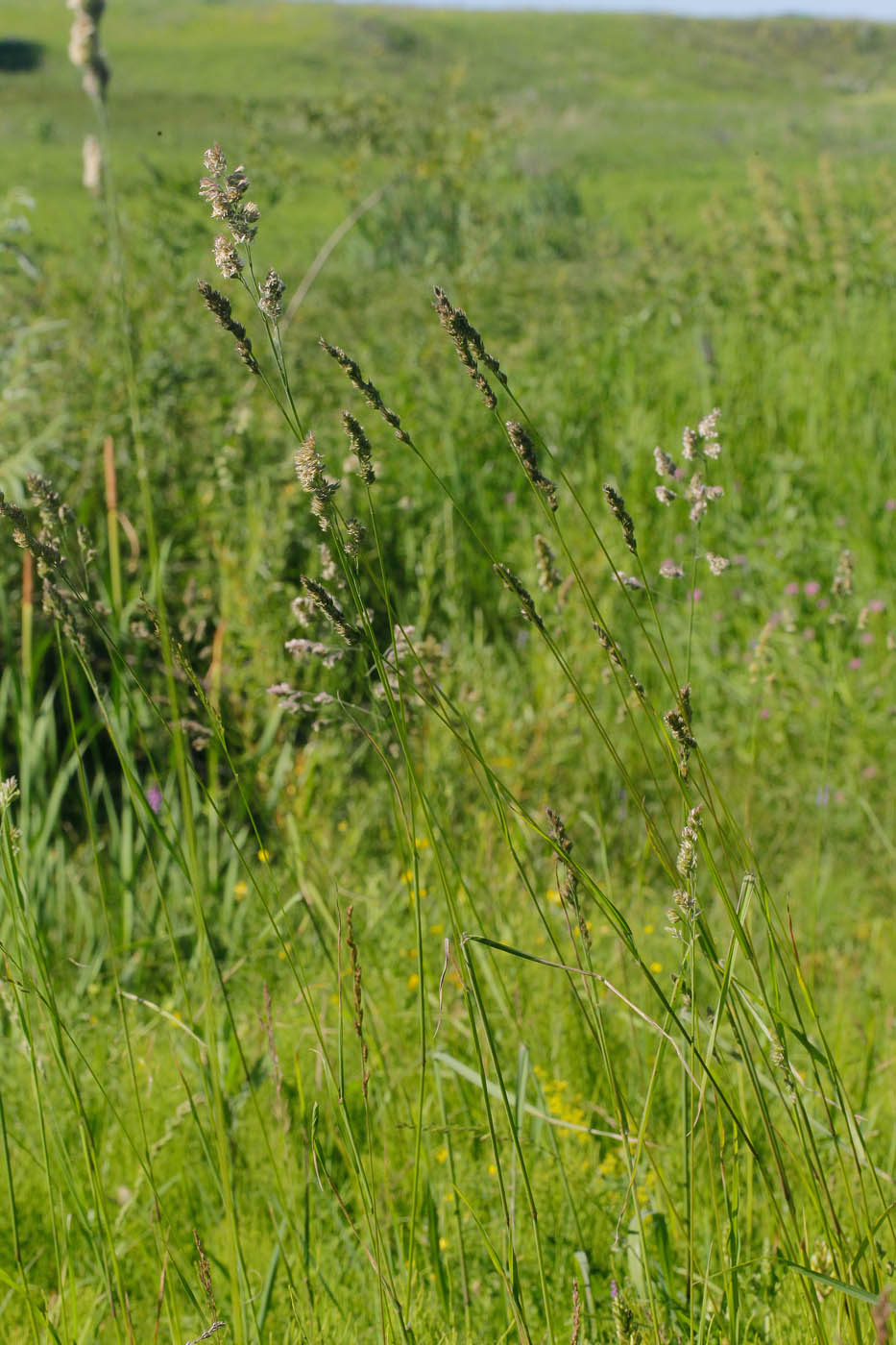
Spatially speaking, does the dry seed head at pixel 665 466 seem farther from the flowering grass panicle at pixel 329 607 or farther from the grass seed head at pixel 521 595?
the flowering grass panicle at pixel 329 607

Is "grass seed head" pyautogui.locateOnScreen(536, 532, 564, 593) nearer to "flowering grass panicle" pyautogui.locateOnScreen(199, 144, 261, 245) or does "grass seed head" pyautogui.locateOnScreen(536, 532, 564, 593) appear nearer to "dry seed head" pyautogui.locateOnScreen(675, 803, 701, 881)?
"dry seed head" pyautogui.locateOnScreen(675, 803, 701, 881)

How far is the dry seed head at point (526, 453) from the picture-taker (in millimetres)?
856

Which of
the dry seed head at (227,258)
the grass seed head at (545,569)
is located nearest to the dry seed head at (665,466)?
the grass seed head at (545,569)

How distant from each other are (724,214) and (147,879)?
6.32 meters

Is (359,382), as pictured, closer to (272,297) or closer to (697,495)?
(272,297)

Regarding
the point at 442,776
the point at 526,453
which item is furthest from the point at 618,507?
the point at 442,776

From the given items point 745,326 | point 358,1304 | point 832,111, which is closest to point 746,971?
point 358,1304

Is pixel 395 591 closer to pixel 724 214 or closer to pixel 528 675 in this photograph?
pixel 528 675

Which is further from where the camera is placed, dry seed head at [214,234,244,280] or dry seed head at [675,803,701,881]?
dry seed head at [675,803,701,881]

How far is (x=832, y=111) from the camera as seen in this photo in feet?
139

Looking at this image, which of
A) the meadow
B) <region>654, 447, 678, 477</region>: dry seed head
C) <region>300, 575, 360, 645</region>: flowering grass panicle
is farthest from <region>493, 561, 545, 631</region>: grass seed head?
<region>654, 447, 678, 477</region>: dry seed head

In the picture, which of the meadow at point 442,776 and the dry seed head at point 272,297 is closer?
the dry seed head at point 272,297

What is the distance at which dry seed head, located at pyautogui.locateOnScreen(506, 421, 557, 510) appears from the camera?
856 millimetres

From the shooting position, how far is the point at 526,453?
864 millimetres
